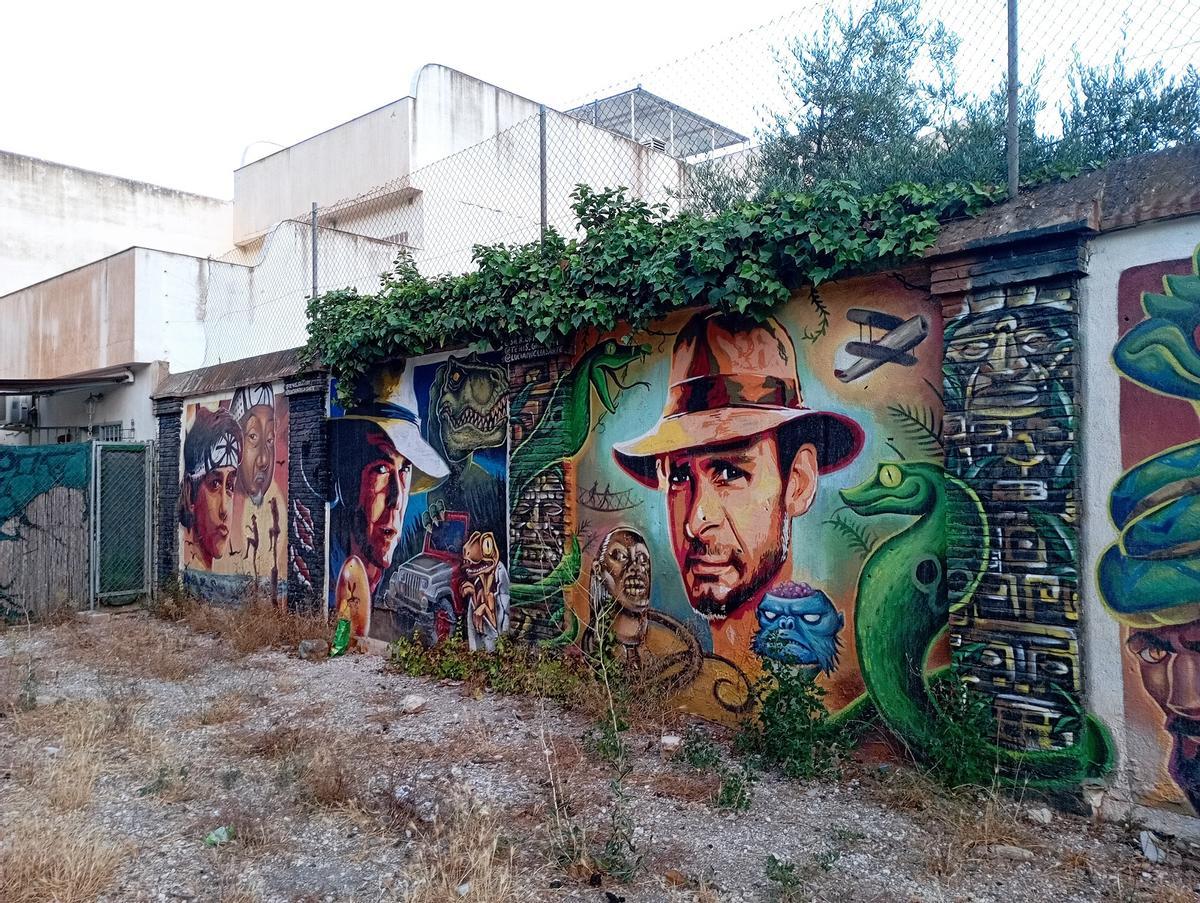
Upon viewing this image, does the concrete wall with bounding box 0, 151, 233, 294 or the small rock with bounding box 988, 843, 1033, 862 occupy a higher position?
the concrete wall with bounding box 0, 151, 233, 294

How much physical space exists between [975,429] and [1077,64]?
2326mm

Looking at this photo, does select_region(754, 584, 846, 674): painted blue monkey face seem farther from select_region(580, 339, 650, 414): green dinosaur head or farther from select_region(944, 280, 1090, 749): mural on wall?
select_region(580, 339, 650, 414): green dinosaur head

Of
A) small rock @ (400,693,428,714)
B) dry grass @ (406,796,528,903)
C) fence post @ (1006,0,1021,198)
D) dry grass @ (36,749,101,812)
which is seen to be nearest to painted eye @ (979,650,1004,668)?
fence post @ (1006,0,1021,198)

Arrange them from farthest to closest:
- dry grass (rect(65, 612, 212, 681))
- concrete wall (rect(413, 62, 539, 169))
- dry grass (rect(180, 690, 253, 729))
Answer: concrete wall (rect(413, 62, 539, 169)), dry grass (rect(65, 612, 212, 681)), dry grass (rect(180, 690, 253, 729))

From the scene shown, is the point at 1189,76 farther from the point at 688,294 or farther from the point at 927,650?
the point at 927,650

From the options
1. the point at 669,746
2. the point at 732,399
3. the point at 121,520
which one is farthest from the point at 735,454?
the point at 121,520

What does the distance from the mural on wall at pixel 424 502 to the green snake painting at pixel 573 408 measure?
407mm

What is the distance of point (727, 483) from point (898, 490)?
3.66ft

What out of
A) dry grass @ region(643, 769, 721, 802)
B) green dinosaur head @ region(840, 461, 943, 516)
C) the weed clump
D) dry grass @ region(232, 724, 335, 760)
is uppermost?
green dinosaur head @ region(840, 461, 943, 516)

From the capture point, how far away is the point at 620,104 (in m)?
9.09

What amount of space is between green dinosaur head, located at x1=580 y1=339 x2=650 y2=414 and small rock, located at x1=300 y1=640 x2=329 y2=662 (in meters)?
3.81

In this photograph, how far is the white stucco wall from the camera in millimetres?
3691

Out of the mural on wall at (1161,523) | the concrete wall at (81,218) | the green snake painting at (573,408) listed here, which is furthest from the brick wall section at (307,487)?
the concrete wall at (81,218)

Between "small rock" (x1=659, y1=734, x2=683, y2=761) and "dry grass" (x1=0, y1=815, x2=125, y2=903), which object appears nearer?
"dry grass" (x1=0, y1=815, x2=125, y2=903)
